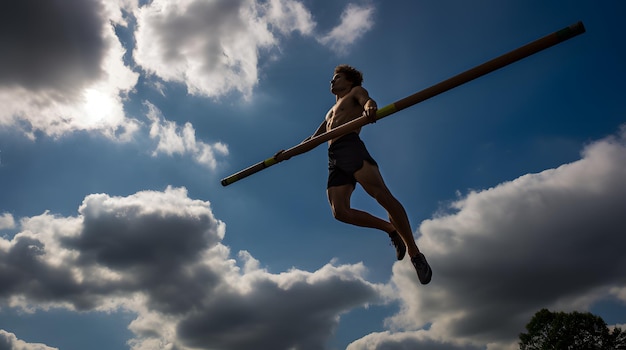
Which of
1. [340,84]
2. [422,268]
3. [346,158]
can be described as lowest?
[422,268]

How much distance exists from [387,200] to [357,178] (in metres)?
0.56

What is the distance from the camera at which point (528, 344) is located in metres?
43.9

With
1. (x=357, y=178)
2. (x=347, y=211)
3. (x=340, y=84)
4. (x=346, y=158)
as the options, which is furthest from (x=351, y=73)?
(x=347, y=211)

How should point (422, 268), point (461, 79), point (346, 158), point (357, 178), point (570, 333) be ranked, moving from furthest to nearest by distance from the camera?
point (570, 333) < point (346, 158) < point (357, 178) < point (422, 268) < point (461, 79)

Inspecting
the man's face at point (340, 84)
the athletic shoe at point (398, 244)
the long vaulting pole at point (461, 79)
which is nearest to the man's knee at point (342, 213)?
the athletic shoe at point (398, 244)

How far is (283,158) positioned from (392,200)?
87.8 inches

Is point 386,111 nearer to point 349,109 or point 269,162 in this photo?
point 349,109

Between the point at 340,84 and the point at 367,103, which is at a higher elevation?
the point at 340,84

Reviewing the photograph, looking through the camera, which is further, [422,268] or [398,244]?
[398,244]

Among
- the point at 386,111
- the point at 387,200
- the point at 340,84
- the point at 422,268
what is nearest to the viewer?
the point at 386,111

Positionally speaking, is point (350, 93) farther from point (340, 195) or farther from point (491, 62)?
point (491, 62)

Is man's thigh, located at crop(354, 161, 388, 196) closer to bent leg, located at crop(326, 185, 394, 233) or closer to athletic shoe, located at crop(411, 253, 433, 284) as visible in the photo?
bent leg, located at crop(326, 185, 394, 233)

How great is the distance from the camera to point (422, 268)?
23.6 ft

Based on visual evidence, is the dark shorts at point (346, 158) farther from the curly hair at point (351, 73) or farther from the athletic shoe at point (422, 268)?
the athletic shoe at point (422, 268)
